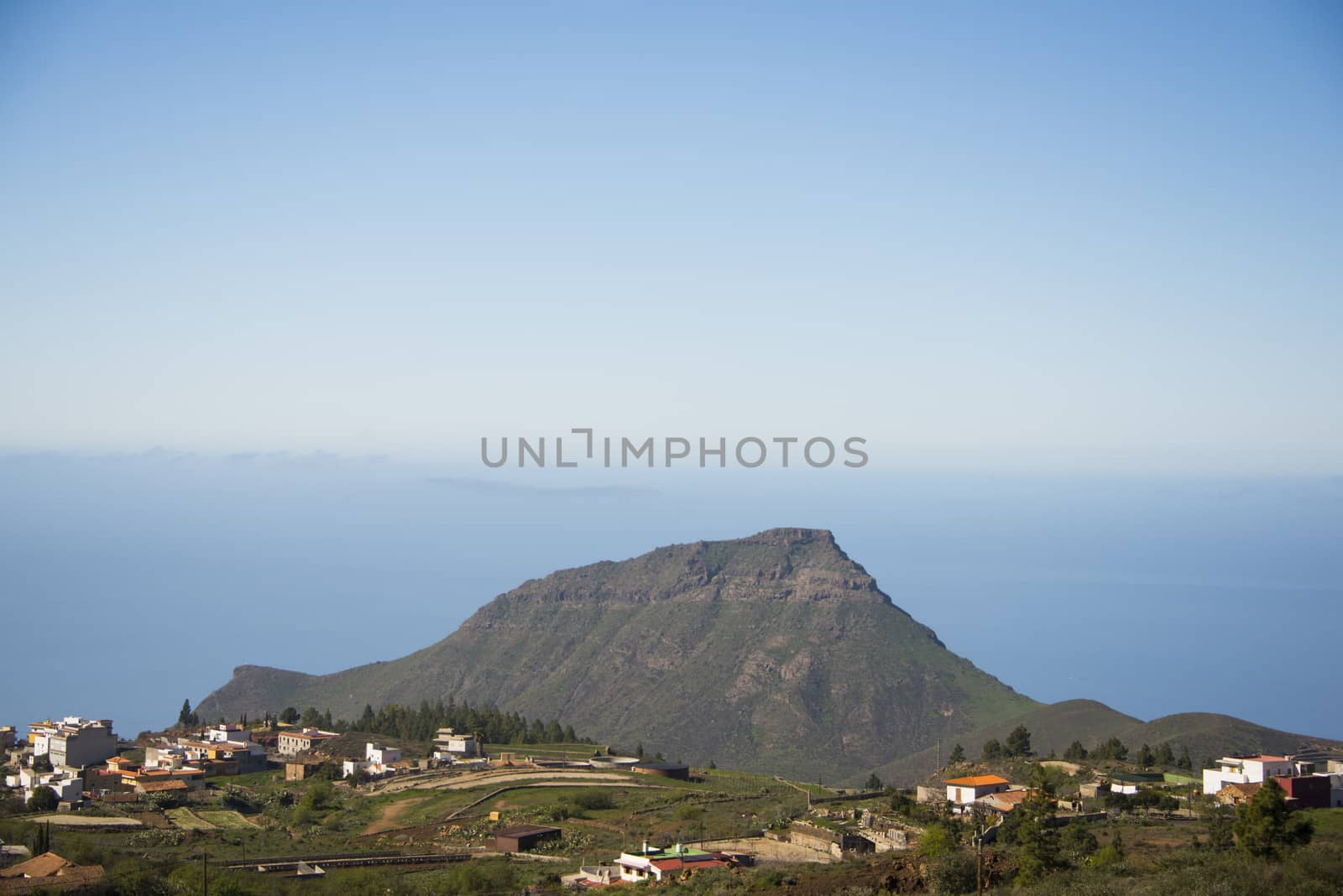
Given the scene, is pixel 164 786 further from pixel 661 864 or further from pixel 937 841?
pixel 937 841

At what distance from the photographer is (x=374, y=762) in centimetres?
6712

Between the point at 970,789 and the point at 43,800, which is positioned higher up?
the point at 970,789

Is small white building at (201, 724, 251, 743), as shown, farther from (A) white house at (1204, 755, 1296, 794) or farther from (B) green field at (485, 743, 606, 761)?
(A) white house at (1204, 755, 1296, 794)

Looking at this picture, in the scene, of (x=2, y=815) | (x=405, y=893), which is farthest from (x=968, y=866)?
(x=2, y=815)

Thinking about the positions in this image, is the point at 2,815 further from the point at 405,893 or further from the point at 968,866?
the point at 968,866

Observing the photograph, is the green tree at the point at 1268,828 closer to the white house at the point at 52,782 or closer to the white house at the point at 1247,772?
the white house at the point at 1247,772

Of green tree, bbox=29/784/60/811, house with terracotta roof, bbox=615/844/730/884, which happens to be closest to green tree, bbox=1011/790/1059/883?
house with terracotta roof, bbox=615/844/730/884

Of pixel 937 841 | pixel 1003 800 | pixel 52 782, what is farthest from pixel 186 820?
pixel 1003 800

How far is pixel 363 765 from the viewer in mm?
65875

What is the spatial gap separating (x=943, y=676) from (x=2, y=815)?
319 ft

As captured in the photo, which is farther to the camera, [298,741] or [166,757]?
[298,741]

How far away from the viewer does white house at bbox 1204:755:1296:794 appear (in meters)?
45.6

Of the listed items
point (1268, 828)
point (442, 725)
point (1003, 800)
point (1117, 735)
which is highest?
point (1268, 828)

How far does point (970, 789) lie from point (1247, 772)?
30.3ft
